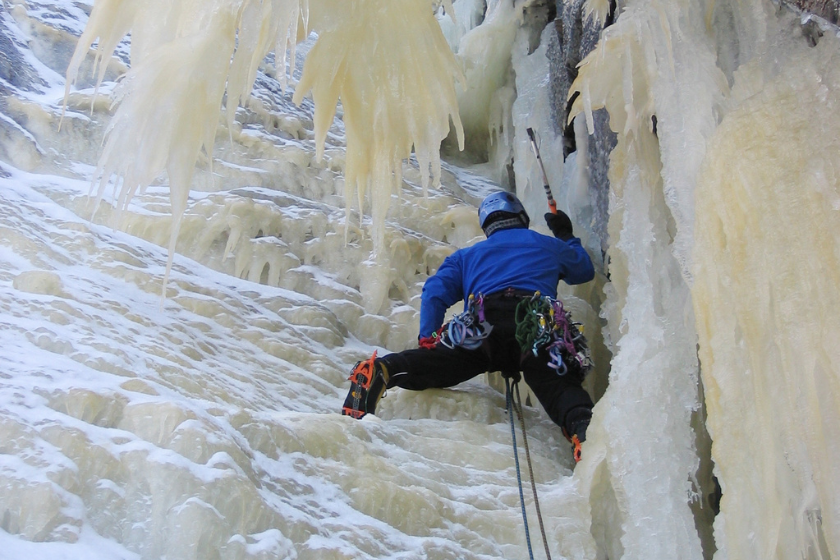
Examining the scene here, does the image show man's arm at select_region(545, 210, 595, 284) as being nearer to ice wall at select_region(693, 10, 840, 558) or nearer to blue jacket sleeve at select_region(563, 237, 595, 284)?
blue jacket sleeve at select_region(563, 237, 595, 284)

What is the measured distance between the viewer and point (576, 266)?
3.62 metres

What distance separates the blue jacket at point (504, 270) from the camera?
3.38 m

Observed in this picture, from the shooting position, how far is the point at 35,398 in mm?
1866

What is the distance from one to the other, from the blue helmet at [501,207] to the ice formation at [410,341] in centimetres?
56

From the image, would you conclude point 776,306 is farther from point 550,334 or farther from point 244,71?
point 244,71

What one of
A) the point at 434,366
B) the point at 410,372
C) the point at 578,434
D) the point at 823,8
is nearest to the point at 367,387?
the point at 410,372

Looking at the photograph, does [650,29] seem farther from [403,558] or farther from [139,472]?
[139,472]

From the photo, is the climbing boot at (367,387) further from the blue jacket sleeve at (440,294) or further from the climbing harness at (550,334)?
the climbing harness at (550,334)

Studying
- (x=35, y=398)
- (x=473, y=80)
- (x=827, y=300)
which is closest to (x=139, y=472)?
(x=35, y=398)

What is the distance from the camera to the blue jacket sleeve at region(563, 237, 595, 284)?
3590 mm

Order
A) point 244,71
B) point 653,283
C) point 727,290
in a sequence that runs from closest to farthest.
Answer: point 727,290 → point 244,71 → point 653,283

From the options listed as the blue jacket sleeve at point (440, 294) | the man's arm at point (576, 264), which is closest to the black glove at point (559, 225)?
the man's arm at point (576, 264)

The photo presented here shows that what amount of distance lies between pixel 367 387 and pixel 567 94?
288 centimetres

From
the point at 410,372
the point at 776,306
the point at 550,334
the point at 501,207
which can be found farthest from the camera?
the point at 501,207
